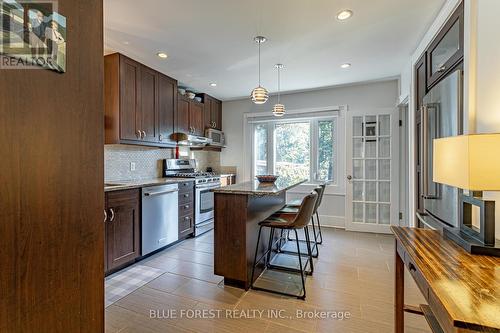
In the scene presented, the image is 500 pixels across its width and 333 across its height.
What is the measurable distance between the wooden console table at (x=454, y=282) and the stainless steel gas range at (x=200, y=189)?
3.05 meters

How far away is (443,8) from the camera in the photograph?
7.11 ft

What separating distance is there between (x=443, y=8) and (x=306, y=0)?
1.20 metres

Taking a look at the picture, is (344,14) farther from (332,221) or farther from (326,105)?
(332,221)

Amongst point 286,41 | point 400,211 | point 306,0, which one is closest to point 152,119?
point 286,41

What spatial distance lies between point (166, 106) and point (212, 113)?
1419mm

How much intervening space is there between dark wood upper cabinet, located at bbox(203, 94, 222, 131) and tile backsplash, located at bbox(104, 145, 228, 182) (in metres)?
0.70

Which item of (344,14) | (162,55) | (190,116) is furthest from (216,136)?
(344,14)

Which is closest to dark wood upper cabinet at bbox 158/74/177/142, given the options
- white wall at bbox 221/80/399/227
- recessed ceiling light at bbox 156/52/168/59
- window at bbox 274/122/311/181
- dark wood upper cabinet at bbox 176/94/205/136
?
dark wood upper cabinet at bbox 176/94/205/136

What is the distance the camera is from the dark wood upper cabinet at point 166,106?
12.3 ft

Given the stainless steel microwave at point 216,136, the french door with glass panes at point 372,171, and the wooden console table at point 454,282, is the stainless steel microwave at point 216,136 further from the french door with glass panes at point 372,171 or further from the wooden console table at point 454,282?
the wooden console table at point 454,282

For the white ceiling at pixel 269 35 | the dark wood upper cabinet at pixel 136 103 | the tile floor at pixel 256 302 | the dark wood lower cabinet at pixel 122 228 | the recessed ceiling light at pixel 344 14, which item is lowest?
the tile floor at pixel 256 302

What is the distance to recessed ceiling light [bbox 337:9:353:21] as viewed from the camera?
220cm

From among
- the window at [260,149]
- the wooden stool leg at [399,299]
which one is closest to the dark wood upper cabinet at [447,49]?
the wooden stool leg at [399,299]

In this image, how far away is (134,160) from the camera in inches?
147
